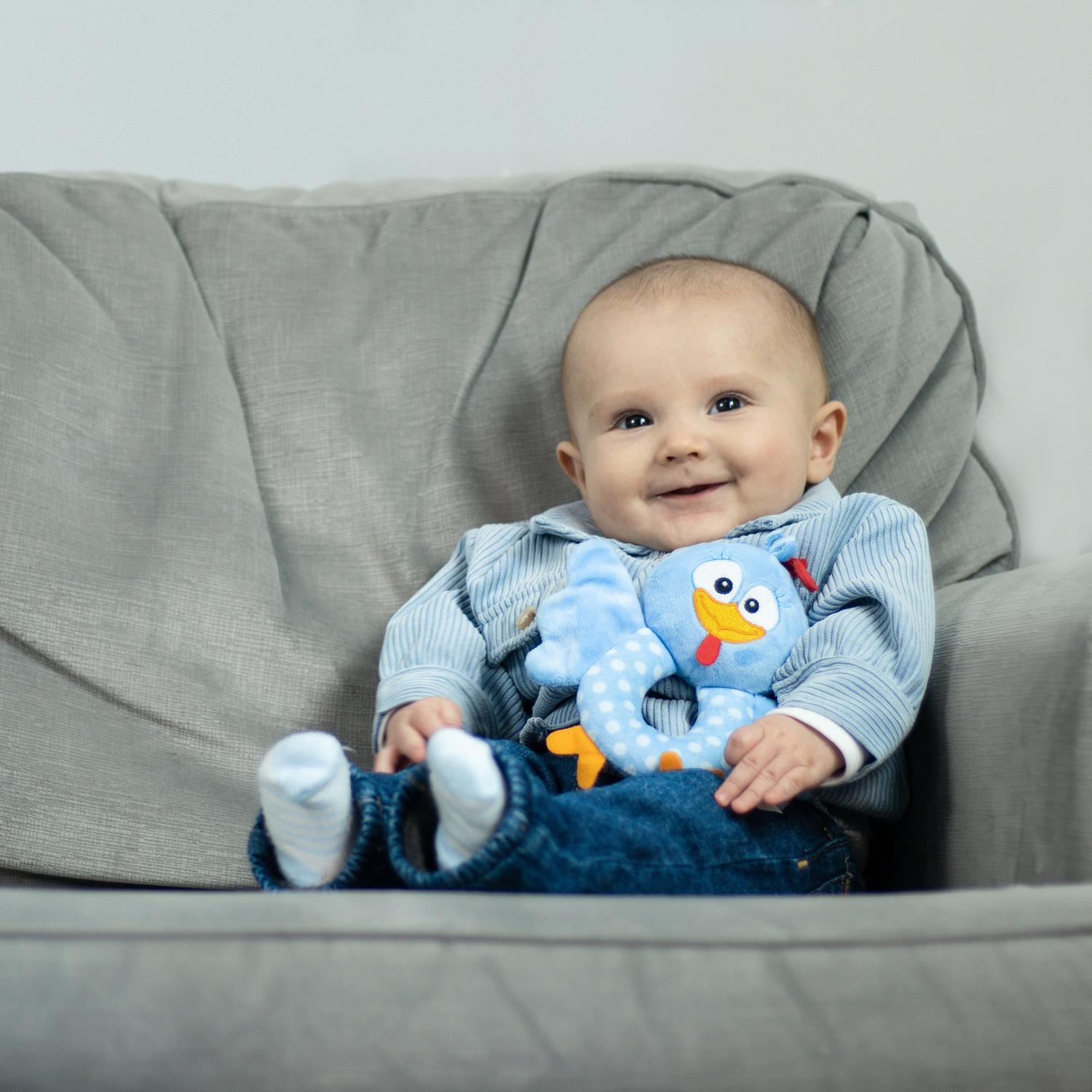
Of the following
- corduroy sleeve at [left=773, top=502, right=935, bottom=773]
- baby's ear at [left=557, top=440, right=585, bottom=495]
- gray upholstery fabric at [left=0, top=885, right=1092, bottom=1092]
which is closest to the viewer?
gray upholstery fabric at [left=0, top=885, right=1092, bottom=1092]

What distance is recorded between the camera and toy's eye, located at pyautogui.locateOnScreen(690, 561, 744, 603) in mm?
1019

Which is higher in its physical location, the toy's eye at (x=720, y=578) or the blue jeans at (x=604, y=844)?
the toy's eye at (x=720, y=578)

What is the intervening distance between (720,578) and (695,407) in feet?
0.69

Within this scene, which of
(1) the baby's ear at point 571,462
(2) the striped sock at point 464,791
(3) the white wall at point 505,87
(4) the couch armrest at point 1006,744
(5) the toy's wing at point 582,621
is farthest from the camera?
(3) the white wall at point 505,87

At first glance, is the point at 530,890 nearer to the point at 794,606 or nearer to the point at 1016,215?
the point at 794,606

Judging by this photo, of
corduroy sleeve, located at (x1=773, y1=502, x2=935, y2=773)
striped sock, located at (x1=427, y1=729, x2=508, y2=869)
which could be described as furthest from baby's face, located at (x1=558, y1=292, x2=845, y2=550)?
striped sock, located at (x1=427, y1=729, x2=508, y2=869)

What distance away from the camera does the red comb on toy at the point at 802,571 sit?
107cm

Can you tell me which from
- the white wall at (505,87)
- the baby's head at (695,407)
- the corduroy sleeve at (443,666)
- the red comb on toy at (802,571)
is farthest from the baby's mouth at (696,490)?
the white wall at (505,87)

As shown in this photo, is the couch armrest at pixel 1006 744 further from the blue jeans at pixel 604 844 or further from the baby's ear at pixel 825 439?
the baby's ear at pixel 825 439

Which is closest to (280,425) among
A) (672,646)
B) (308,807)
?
(672,646)

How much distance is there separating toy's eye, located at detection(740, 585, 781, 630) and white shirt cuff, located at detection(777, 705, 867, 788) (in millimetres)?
107

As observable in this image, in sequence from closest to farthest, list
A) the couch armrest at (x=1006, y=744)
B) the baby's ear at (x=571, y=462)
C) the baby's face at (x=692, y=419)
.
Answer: the couch armrest at (x=1006, y=744)
the baby's face at (x=692, y=419)
the baby's ear at (x=571, y=462)

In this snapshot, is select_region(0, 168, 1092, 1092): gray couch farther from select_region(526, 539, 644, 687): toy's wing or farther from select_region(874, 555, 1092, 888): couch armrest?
select_region(526, 539, 644, 687): toy's wing

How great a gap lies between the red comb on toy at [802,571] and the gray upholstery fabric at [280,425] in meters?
0.27
